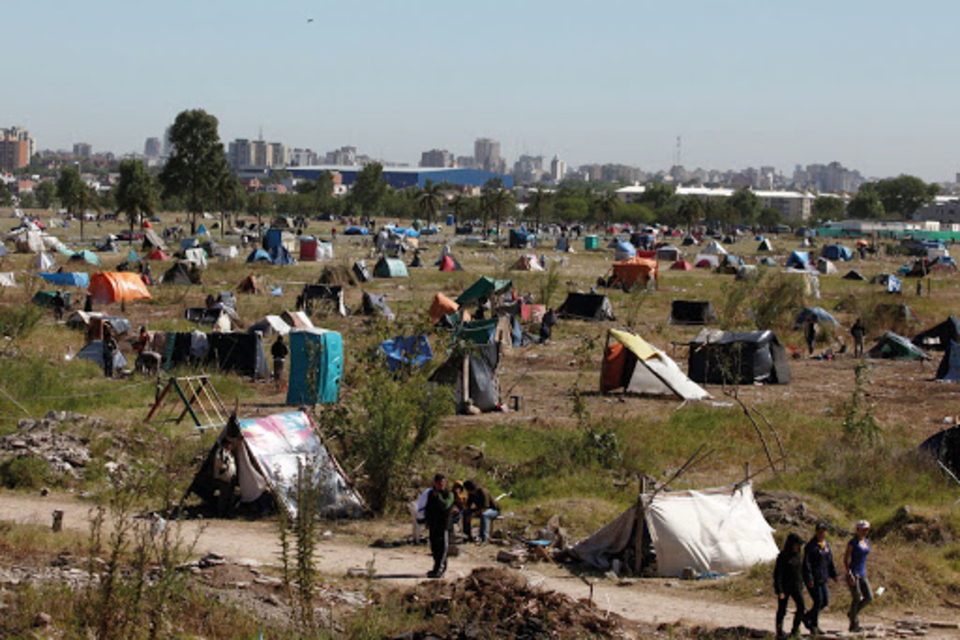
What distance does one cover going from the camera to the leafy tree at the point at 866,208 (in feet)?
473

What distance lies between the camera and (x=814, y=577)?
379 inches

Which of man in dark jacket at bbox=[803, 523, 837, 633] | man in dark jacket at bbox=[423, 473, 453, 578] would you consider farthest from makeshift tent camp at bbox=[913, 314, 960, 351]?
man in dark jacket at bbox=[423, 473, 453, 578]

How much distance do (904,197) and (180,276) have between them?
13912 cm

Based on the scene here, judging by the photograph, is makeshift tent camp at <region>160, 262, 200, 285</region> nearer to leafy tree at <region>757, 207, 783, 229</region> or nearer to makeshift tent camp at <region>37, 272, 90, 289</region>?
makeshift tent camp at <region>37, 272, 90, 289</region>

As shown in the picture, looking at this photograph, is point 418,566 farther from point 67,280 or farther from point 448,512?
point 67,280

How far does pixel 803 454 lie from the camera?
1648cm

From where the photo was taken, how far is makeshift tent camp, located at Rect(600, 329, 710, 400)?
2045 centimetres

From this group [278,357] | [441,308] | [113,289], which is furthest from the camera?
[113,289]

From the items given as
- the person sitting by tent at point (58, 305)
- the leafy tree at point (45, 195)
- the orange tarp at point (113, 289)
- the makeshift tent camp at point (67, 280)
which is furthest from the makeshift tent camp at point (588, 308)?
the leafy tree at point (45, 195)

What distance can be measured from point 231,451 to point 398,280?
3001 centimetres

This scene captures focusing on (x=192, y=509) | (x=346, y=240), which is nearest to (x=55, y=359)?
(x=192, y=509)

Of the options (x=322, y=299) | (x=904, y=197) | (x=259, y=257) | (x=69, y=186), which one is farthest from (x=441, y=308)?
(x=904, y=197)

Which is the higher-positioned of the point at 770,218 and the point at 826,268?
the point at 770,218

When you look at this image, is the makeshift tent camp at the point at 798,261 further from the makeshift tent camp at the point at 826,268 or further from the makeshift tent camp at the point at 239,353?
the makeshift tent camp at the point at 239,353
